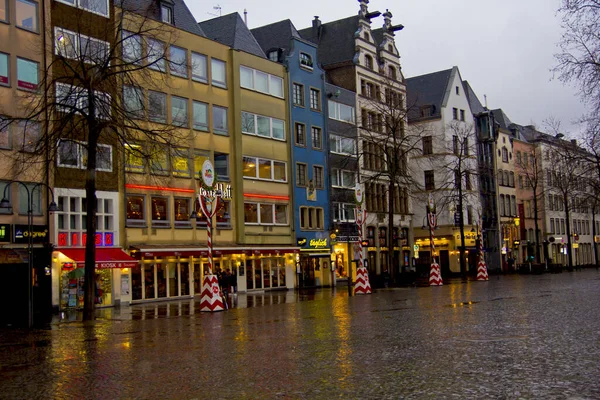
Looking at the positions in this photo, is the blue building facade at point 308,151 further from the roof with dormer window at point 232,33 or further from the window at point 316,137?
the roof with dormer window at point 232,33

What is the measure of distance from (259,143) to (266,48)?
442 inches

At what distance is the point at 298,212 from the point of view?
56312 mm

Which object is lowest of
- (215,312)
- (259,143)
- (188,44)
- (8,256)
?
(215,312)

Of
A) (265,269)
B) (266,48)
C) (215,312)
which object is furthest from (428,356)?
(266,48)

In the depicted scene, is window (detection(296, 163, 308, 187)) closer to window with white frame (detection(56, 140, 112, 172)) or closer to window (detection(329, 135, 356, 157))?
window (detection(329, 135, 356, 157))

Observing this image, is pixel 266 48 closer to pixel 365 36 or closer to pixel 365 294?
pixel 365 36

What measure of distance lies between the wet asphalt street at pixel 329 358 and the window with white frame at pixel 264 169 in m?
28.0

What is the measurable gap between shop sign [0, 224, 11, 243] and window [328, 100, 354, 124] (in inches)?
1244

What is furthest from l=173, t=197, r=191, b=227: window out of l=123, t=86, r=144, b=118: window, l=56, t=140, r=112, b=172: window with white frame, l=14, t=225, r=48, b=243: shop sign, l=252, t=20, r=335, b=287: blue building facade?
l=252, t=20, r=335, b=287: blue building facade

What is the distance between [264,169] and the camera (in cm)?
5319

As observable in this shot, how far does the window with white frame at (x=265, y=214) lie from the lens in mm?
51531

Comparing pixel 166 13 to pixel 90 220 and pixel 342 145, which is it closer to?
pixel 342 145

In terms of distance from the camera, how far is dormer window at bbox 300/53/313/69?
58375 mm

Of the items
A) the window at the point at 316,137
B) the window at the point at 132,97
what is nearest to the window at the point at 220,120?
the window at the point at 132,97
